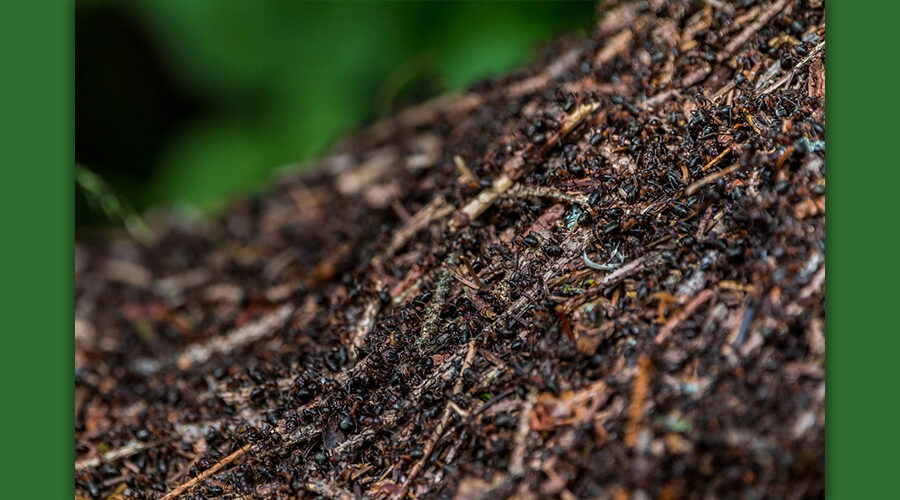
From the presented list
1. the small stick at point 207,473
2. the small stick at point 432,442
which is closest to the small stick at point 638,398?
the small stick at point 432,442

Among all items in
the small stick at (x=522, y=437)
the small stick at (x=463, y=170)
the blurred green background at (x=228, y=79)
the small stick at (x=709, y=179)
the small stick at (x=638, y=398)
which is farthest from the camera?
the blurred green background at (x=228, y=79)

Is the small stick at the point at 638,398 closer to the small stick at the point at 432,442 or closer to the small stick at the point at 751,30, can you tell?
the small stick at the point at 432,442

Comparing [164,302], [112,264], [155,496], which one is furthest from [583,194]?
[112,264]

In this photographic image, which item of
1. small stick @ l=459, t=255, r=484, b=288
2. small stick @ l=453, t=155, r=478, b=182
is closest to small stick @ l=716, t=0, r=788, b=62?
small stick @ l=453, t=155, r=478, b=182

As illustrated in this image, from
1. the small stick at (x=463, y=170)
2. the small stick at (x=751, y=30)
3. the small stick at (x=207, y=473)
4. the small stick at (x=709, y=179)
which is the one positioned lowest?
the small stick at (x=207, y=473)

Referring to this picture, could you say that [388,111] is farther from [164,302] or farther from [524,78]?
[164,302]

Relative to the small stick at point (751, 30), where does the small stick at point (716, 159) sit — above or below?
below
